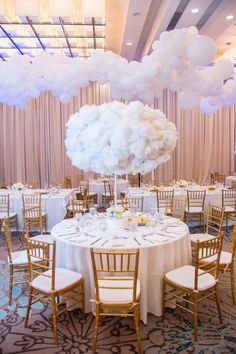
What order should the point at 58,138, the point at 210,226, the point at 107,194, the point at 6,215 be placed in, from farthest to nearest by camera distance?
the point at 58,138, the point at 107,194, the point at 6,215, the point at 210,226

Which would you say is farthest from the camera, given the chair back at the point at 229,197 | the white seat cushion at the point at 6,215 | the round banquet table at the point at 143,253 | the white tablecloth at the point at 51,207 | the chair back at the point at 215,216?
the chair back at the point at 229,197

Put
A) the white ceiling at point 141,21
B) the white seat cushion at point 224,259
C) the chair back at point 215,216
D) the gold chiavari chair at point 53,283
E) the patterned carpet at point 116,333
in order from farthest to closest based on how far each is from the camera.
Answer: the white ceiling at point 141,21 < the chair back at point 215,216 < the white seat cushion at point 224,259 < the gold chiavari chair at point 53,283 < the patterned carpet at point 116,333

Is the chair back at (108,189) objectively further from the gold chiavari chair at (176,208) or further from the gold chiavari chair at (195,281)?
the gold chiavari chair at (195,281)

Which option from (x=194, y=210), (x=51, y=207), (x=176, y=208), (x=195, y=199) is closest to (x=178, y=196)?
(x=195, y=199)

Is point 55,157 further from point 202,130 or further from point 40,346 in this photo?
point 40,346

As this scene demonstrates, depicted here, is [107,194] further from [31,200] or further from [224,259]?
[224,259]

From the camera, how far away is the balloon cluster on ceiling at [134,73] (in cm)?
648

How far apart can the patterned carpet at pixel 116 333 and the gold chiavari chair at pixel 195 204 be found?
3318mm

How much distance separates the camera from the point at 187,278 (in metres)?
3.82

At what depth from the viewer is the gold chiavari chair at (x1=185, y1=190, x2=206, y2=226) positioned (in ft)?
24.7

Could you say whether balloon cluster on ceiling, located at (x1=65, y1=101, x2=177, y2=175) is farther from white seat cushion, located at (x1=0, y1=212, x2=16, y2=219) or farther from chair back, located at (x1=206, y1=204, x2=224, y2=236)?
white seat cushion, located at (x1=0, y1=212, x2=16, y2=219)

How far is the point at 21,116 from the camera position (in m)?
13.4

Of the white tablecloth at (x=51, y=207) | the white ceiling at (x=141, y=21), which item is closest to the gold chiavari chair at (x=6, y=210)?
the white tablecloth at (x=51, y=207)

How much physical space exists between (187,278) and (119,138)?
1722mm
